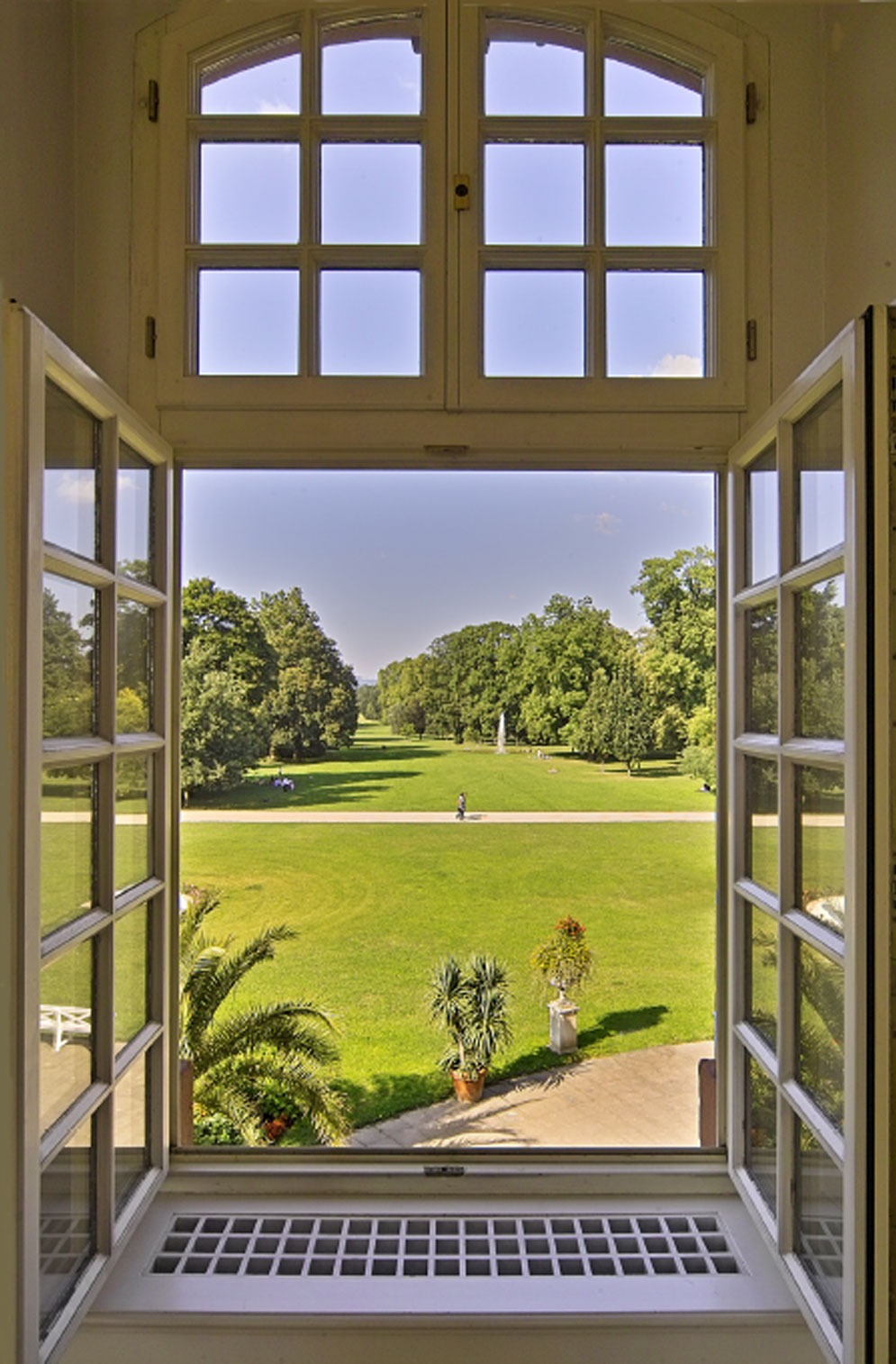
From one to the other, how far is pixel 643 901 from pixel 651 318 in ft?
3.84

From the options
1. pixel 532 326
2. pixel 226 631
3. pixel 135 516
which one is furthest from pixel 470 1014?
pixel 532 326

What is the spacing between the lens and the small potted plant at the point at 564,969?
71.7 inches

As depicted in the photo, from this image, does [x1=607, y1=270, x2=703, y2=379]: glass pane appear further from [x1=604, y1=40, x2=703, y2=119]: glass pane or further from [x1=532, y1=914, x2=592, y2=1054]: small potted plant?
[x1=532, y1=914, x2=592, y2=1054]: small potted plant

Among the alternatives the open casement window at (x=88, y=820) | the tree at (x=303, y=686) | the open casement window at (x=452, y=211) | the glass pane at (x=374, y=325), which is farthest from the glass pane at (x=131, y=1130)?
the glass pane at (x=374, y=325)

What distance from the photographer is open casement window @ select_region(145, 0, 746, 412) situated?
1750mm

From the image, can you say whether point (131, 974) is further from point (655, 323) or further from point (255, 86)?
point (255, 86)

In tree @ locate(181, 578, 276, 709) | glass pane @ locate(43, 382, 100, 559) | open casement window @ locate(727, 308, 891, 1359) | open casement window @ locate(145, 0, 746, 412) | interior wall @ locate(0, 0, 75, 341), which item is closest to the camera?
open casement window @ locate(727, 308, 891, 1359)

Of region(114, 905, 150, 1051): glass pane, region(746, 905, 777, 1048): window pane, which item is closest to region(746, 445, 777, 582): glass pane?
region(746, 905, 777, 1048): window pane

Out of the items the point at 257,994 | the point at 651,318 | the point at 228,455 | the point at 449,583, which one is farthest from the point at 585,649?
the point at 257,994

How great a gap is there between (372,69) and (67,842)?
156cm

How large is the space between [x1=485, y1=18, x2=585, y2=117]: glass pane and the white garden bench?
5.78 feet

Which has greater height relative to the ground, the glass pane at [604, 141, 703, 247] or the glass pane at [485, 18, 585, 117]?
the glass pane at [485, 18, 585, 117]

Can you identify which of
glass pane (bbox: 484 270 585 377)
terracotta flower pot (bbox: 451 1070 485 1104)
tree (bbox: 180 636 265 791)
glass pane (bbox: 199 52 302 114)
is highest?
glass pane (bbox: 199 52 302 114)

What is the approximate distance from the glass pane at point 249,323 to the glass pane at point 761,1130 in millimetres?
1581
